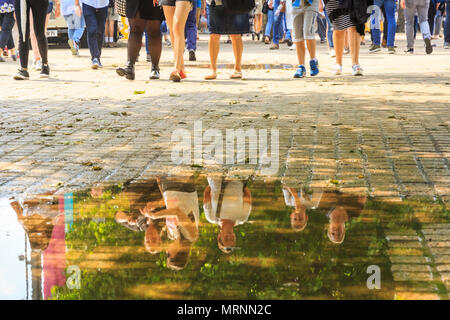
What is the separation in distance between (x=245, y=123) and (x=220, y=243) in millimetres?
3690

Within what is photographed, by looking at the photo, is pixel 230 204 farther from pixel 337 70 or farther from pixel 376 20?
pixel 376 20

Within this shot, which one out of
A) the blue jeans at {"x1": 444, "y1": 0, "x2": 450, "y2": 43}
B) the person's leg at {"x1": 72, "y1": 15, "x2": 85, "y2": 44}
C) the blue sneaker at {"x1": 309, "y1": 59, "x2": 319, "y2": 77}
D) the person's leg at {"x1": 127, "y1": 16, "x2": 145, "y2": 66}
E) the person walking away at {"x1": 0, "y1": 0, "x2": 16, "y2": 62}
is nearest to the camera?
the person's leg at {"x1": 127, "y1": 16, "x2": 145, "y2": 66}

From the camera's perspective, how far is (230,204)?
14.2ft

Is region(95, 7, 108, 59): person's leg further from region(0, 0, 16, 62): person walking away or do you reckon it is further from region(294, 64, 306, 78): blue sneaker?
region(294, 64, 306, 78): blue sneaker

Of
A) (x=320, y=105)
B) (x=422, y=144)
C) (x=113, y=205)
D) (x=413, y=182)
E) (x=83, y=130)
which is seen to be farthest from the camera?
(x=320, y=105)

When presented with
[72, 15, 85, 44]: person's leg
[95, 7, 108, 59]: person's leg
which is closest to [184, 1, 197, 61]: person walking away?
[95, 7, 108, 59]: person's leg

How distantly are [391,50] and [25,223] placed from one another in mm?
15442

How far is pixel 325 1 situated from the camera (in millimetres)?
11633

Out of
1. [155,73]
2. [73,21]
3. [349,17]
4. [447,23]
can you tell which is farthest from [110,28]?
[349,17]

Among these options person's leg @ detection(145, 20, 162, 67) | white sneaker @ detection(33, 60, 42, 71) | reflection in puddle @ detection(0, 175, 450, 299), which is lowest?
reflection in puddle @ detection(0, 175, 450, 299)

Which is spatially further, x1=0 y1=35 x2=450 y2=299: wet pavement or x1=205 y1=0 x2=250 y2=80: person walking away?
x1=205 y1=0 x2=250 y2=80: person walking away

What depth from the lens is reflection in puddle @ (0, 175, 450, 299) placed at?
3.01 metres
